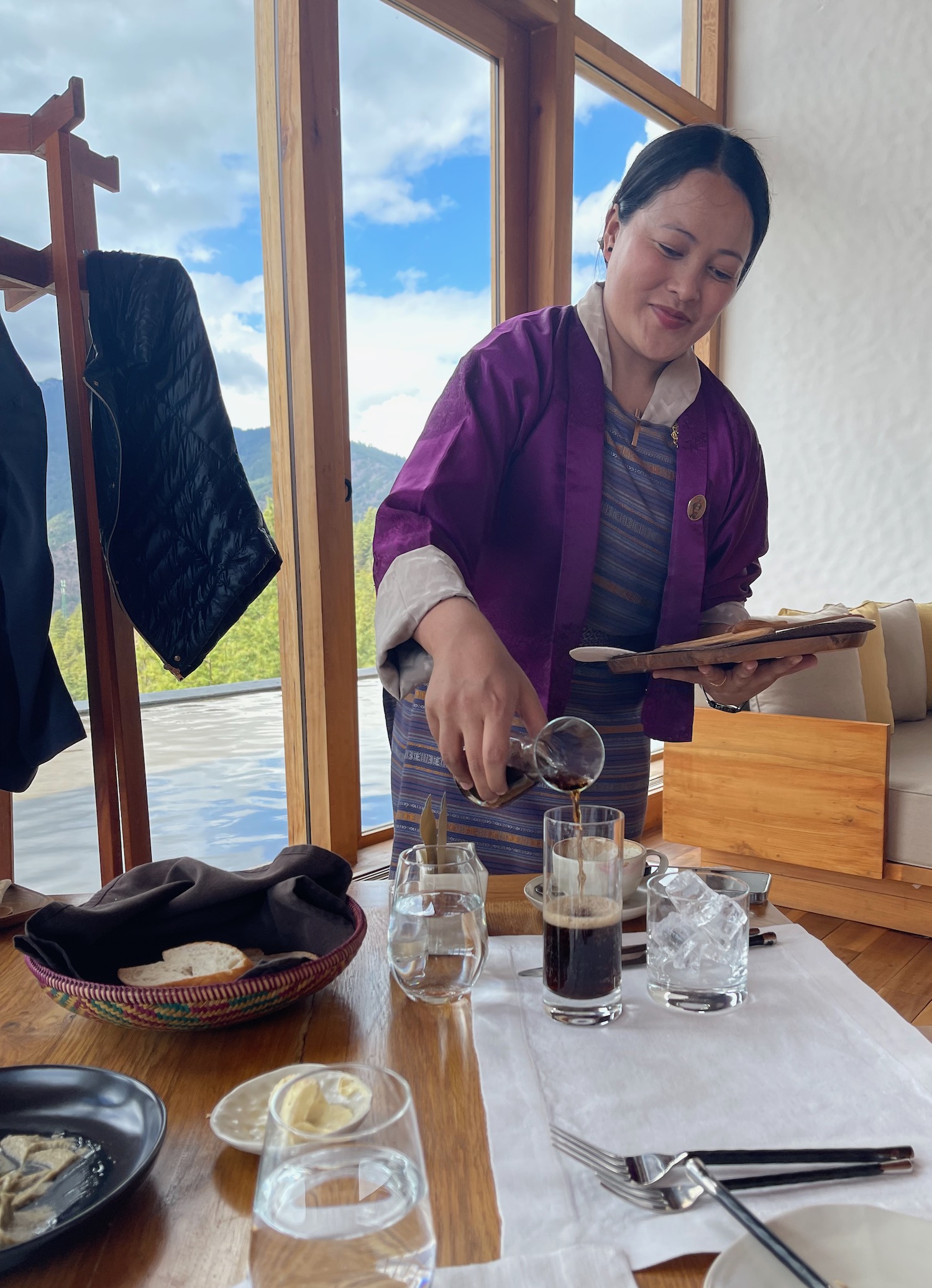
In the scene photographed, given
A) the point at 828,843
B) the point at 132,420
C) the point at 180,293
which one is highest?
the point at 180,293

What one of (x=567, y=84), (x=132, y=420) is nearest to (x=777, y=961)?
(x=132, y=420)

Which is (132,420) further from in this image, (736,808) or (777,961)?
(736,808)

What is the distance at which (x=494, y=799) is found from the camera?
88 centimetres

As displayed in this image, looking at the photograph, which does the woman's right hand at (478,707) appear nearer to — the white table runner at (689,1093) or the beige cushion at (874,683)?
the white table runner at (689,1093)

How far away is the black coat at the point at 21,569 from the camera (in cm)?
151

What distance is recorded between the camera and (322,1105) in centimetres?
43

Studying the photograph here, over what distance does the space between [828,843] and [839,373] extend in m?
2.47

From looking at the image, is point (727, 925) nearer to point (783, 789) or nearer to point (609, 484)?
point (609, 484)

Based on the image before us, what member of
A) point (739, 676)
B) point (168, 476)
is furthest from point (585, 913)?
point (168, 476)

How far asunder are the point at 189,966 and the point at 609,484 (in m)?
0.88

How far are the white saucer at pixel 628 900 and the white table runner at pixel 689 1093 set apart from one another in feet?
0.45

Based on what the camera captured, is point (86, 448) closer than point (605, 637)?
No

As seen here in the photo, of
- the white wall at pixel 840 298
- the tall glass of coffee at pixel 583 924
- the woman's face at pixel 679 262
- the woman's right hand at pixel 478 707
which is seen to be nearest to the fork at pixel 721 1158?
the tall glass of coffee at pixel 583 924

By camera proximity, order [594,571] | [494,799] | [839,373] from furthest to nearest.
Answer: [839,373], [594,571], [494,799]
